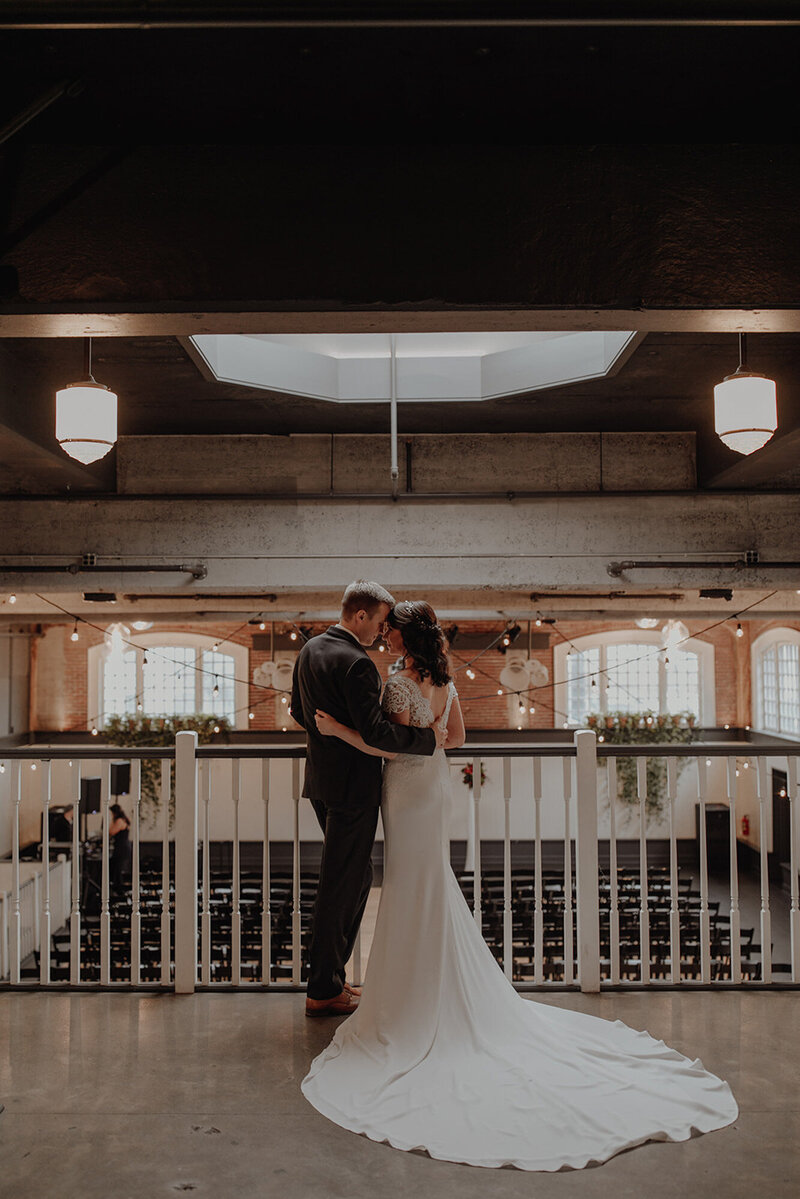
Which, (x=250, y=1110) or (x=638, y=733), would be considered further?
(x=638, y=733)

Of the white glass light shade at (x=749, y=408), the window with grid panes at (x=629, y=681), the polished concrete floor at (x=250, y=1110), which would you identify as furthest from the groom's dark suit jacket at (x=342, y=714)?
the window with grid panes at (x=629, y=681)

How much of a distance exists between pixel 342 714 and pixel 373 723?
21 centimetres

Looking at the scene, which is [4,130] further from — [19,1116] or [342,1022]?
[342,1022]

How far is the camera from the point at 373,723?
3.33 metres

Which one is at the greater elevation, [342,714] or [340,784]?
[342,714]

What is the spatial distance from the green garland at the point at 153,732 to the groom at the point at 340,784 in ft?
42.5

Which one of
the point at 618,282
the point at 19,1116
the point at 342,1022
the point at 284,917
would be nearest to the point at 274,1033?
the point at 342,1022

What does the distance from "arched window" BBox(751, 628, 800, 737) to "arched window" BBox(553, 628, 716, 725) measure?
2.93 ft

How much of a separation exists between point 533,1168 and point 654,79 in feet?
10.8

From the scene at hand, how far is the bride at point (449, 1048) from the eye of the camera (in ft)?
8.86

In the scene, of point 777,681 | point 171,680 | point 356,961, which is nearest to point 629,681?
point 777,681

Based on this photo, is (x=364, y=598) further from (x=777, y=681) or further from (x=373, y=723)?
(x=777, y=681)

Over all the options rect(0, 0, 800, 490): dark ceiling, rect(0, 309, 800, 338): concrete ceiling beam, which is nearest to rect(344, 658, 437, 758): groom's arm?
rect(0, 309, 800, 338): concrete ceiling beam

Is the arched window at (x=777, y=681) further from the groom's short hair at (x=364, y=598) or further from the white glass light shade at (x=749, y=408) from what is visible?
the groom's short hair at (x=364, y=598)
